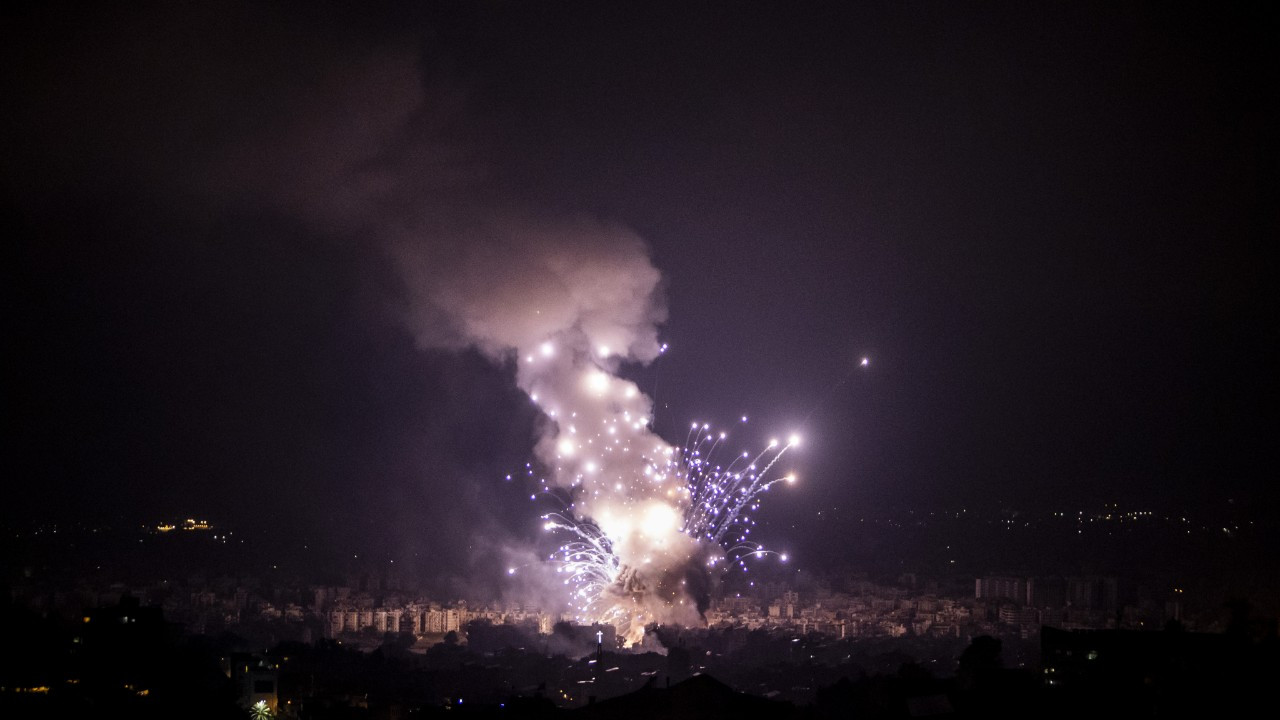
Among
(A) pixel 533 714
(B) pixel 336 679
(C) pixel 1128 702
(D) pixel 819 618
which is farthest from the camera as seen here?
(D) pixel 819 618

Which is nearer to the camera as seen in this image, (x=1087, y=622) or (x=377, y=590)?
(x=1087, y=622)

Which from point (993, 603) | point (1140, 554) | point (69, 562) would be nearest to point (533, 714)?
point (993, 603)

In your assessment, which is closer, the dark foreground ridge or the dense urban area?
the dark foreground ridge

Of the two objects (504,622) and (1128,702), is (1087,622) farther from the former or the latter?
(1128,702)

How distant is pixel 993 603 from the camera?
48.6 m

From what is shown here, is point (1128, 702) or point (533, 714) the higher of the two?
point (1128, 702)

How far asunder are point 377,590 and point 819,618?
74.0ft

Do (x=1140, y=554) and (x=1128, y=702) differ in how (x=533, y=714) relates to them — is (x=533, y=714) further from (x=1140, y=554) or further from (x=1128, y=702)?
(x=1140, y=554)

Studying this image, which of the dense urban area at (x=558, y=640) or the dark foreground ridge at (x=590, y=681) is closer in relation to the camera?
the dark foreground ridge at (x=590, y=681)

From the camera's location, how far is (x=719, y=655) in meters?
32.9

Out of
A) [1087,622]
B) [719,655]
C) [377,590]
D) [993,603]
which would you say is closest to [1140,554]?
[993,603]

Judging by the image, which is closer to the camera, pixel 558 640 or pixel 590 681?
pixel 590 681

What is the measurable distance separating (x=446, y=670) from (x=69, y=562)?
32908 millimetres

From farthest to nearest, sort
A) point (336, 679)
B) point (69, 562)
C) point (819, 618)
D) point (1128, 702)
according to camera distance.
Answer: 1. point (69, 562)
2. point (819, 618)
3. point (336, 679)
4. point (1128, 702)
